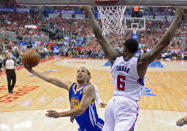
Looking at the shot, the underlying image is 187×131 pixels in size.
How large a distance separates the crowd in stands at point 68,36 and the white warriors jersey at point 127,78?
13733 millimetres

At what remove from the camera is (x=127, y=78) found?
2486mm

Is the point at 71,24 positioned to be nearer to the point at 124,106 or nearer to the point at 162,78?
the point at 162,78

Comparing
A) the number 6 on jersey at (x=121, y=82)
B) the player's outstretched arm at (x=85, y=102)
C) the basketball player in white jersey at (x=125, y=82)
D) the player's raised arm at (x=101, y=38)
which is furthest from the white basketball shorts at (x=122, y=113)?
the player's raised arm at (x=101, y=38)

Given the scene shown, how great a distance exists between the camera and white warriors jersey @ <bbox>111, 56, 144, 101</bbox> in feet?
8.01

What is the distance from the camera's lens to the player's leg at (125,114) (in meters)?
2.41

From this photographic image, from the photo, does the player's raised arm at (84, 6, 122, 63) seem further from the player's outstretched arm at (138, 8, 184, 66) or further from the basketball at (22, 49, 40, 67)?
the basketball at (22, 49, 40, 67)

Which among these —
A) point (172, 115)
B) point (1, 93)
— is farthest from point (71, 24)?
point (172, 115)

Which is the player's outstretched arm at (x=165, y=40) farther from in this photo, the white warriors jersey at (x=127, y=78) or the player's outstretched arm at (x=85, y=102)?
the player's outstretched arm at (x=85, y=102)

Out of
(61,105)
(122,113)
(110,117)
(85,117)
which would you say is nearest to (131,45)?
(122,113)

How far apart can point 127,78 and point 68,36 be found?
25.0 meters

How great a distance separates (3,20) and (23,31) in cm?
554

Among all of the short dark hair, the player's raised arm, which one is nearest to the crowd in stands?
the player's raised arm

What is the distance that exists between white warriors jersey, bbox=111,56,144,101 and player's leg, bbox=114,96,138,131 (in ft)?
0.24

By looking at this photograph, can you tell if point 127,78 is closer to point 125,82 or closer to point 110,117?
point 125,82
